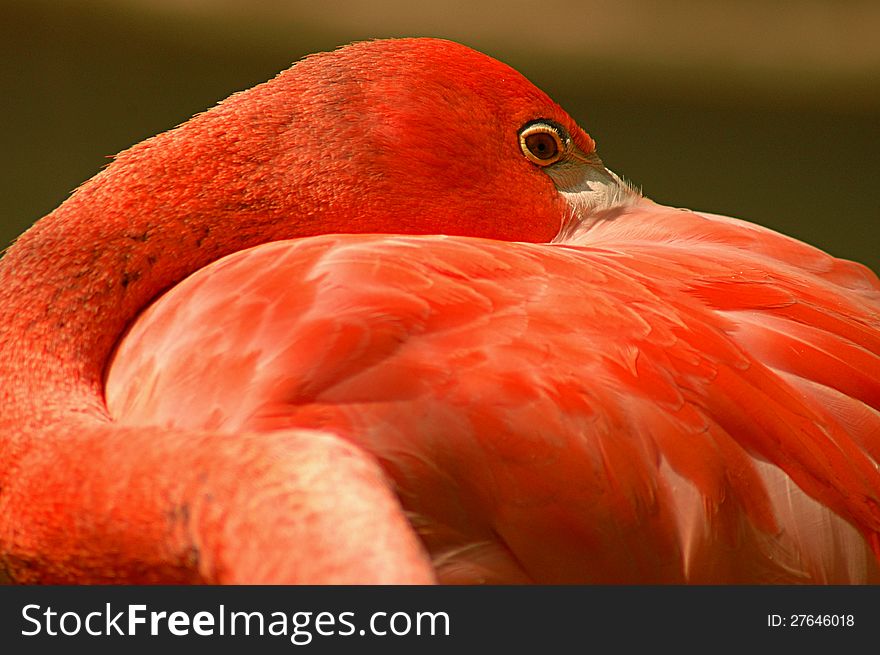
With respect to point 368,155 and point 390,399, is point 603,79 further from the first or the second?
point 390,399

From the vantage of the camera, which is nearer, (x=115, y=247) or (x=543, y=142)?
(x=115, y=247)

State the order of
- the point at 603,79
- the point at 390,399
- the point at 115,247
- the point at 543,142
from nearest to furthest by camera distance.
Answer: the point at 390,399 → the point at 115,247 → the point at 543,142 → the point at 603,79

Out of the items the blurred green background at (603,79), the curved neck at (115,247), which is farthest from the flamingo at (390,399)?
the blurred green background at (603,79)

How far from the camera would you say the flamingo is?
62cm

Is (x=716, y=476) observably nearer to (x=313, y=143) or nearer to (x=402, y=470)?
(x=402, y=470)

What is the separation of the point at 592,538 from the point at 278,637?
26 centimetres

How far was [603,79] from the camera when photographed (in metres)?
2.56

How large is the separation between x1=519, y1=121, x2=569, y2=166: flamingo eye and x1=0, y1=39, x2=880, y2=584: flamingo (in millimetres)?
224

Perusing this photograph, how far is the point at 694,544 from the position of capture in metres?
0.76

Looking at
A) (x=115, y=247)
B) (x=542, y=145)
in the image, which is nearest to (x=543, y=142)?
(x=542, y=145)

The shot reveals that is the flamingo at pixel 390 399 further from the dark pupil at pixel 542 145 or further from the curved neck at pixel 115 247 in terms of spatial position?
the dark pupil at pixel 542 145

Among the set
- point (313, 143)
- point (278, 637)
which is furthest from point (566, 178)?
point (278, 637)

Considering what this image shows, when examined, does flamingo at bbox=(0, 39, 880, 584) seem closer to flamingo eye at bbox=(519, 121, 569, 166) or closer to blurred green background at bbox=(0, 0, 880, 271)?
flamingo eye at bbox=(519, 121, 569, 166)

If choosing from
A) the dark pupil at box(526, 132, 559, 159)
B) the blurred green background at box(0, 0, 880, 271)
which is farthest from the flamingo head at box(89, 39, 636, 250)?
the blurred green background at box(0, 0, 880, 271)
